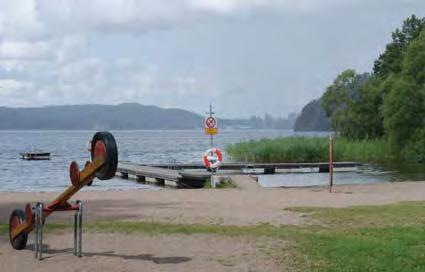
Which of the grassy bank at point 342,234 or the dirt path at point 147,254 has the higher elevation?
the grassy bank at point 342,234

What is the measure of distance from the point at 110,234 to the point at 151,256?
85.0 inches

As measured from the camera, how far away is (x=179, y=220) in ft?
44.8

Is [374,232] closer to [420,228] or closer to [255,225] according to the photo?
[420,228]

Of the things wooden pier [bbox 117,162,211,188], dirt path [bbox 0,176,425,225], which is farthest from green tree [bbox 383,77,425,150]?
dirt path [bbox 0,176,425,225]

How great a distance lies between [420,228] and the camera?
11.6 meters

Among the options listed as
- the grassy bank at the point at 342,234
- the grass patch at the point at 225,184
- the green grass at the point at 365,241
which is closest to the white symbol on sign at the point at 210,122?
the grass patch at the point at 225,184

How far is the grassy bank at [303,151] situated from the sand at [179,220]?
2438 cm

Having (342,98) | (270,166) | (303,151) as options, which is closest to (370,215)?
(270,166)

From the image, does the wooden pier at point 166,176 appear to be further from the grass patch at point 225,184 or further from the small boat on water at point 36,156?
the small boat on water at point 36,156

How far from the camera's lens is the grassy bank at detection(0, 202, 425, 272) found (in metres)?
8.49

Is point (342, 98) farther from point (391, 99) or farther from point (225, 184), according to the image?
point (225, 184)

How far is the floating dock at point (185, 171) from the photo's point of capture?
102 ft

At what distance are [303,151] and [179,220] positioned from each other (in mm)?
37343

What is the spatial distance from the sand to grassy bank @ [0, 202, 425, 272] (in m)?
0.51
